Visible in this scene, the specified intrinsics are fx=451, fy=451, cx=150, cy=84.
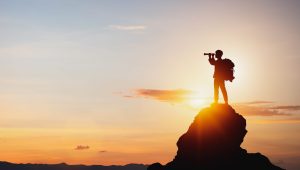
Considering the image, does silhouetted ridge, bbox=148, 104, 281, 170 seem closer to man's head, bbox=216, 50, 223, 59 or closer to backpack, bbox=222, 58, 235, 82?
backpack, bbox=222, 58, 235, 82

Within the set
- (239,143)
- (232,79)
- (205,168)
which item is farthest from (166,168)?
(232,79)

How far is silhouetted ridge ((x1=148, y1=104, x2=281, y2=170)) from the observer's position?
1564 inches

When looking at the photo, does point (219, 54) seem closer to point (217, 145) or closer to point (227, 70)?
point (227, 70)

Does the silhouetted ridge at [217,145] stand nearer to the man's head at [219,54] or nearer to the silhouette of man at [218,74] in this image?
the silhouette of man at [218,74]

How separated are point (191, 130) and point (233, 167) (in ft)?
16.6

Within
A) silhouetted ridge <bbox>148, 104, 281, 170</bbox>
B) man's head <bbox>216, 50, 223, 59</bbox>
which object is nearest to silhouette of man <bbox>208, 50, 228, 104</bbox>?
man's head <bbox>216, 50, 223, 59</bbox>

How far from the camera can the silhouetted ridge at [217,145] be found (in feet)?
130

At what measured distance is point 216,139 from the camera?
40.0 metres

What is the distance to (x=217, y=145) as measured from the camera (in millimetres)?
A: 39906

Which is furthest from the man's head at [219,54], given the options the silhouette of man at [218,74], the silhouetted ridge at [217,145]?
the silhouetted ridge at [217,145]

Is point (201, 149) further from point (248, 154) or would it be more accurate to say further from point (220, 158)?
point (248, 154)

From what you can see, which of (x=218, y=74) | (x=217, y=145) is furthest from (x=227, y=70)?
(x=217, y=145)

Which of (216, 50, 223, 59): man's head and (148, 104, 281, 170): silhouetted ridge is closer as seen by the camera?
(148, 104, 281, 170): silhouetted ridge

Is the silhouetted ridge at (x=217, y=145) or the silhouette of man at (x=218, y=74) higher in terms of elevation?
the silhouette of man at (x=218, y=74)
